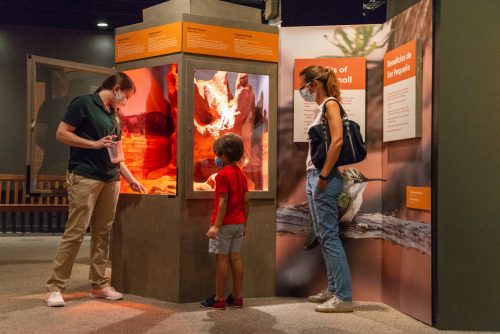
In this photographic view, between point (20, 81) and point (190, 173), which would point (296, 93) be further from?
point (20, 81)

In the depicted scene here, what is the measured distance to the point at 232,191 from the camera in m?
4.35

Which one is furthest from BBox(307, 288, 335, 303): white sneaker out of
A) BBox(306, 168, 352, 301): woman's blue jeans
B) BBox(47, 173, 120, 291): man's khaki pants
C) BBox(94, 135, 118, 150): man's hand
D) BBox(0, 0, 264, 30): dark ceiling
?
BBox(0, 0, 264, 30): dark ceiling

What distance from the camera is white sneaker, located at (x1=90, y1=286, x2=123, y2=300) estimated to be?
4707 millimetres

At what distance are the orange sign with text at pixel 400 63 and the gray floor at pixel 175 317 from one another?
1754 millimetres

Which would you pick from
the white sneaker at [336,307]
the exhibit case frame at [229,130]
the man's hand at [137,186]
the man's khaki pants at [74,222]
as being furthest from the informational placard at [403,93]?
the man's khaki pants at [74,222]

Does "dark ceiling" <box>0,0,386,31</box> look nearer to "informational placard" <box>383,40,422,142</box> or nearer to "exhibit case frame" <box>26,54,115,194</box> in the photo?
"exhibit case frame" <box>26,54,115,194</box>

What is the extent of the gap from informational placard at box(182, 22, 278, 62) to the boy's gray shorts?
1.41m

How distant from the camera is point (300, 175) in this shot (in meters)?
4.95

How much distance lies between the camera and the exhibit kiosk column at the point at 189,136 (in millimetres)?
4648

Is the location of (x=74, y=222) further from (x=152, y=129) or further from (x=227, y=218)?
(x=227, y=218)

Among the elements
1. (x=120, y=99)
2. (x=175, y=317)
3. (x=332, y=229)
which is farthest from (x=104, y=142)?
(x=332, y=229)

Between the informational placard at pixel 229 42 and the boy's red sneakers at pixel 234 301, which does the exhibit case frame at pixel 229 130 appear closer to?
the informational placard at pixel 229 42

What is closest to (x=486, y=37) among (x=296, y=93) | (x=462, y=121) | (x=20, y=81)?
(x=462, y=121)

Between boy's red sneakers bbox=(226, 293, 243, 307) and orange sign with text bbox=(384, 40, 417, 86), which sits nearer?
orange sign with text bbox=(384, 40, 417, 86)
